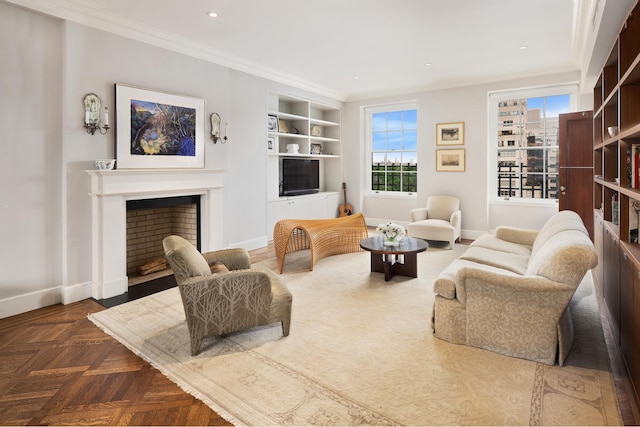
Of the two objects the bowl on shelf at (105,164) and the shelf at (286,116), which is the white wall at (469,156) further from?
the bowl on shelf at (105,164)

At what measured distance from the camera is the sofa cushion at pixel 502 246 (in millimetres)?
3884

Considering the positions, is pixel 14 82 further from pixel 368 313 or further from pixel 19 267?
pixel 368 313

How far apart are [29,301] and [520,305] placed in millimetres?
4114

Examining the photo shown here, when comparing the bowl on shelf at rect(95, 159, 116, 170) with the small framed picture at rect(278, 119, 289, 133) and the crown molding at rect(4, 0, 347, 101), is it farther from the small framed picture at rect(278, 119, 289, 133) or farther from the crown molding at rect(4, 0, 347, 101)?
the small framed picture at rect(278, 119, 289, 133)

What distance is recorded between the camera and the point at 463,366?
2389 mm

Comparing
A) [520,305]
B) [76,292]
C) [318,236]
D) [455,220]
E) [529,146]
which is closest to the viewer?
[520,305]

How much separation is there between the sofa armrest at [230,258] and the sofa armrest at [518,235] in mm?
2954

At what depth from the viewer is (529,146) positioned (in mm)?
6344

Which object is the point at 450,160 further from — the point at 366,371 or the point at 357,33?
the point at 366,371

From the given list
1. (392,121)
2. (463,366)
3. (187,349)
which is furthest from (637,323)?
(392,121)

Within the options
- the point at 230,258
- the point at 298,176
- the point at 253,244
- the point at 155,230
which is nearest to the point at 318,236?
the point at 253,244

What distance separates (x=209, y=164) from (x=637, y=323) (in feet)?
14.8

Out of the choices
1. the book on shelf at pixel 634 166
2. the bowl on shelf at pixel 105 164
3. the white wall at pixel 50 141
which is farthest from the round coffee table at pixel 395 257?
the white wall at pixel 50 141

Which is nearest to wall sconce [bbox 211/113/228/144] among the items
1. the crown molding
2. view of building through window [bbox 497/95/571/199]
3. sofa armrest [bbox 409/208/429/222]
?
the crown molding
